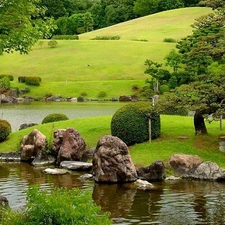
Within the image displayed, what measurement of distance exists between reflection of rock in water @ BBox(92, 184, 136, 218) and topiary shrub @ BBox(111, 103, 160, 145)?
5.53 metres

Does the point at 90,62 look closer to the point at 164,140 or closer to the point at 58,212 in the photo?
the point at 164,140

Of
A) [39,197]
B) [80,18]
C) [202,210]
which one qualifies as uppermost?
[80,18]

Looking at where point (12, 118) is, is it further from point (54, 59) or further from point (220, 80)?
point (54, 59)

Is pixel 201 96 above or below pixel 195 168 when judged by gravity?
above

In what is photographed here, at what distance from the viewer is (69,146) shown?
27688mm

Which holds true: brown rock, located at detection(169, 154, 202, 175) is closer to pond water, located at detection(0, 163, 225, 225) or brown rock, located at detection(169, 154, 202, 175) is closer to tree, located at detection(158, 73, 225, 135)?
pond water, located at detection(0, 163, 225, 225)

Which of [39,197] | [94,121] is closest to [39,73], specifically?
[94,121]

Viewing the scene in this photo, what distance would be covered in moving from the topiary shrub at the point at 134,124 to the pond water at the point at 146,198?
360 cm

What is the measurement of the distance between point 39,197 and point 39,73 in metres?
91.6

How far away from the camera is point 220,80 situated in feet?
82.6

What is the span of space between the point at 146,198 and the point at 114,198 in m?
1.21

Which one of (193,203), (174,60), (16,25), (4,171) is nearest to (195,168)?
(193,203)

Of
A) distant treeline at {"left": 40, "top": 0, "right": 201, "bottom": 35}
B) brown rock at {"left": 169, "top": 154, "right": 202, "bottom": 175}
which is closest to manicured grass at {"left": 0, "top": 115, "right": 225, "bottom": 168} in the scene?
brown rock at {"left": 169, "top": 154, "right": 202, "bottom": 175}

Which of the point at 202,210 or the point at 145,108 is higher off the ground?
the point at 145,108
